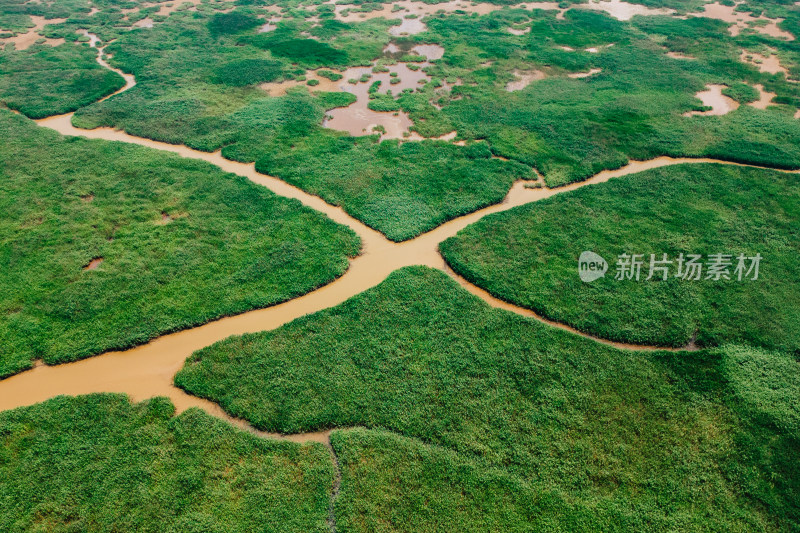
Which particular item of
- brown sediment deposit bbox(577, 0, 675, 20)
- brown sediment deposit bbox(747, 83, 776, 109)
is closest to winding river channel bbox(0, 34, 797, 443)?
brown sediment deposit bbox(747, 83, 776, 109)

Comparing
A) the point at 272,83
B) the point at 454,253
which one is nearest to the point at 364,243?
the point at 454,253

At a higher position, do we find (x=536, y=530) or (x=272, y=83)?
(x=272, y=83)

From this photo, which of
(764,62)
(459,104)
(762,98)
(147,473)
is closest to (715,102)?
(762,98)

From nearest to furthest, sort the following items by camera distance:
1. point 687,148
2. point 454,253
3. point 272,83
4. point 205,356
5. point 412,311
Result: point 205,356 < point 412,311 < point 454,253 < point 687,148 < point 272,83

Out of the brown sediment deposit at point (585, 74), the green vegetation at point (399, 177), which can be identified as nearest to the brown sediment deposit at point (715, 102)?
the brown sediment deposit at point (585, 74)

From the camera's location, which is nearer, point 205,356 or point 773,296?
point 205,356

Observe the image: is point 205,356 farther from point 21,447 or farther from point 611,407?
point 611,407

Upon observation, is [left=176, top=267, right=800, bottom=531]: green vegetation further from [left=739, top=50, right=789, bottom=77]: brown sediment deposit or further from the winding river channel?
[left=739, top=50, right=789, bottom=77]: brown sediment deposit

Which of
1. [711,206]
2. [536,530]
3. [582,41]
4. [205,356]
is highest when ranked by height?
[582,41]
